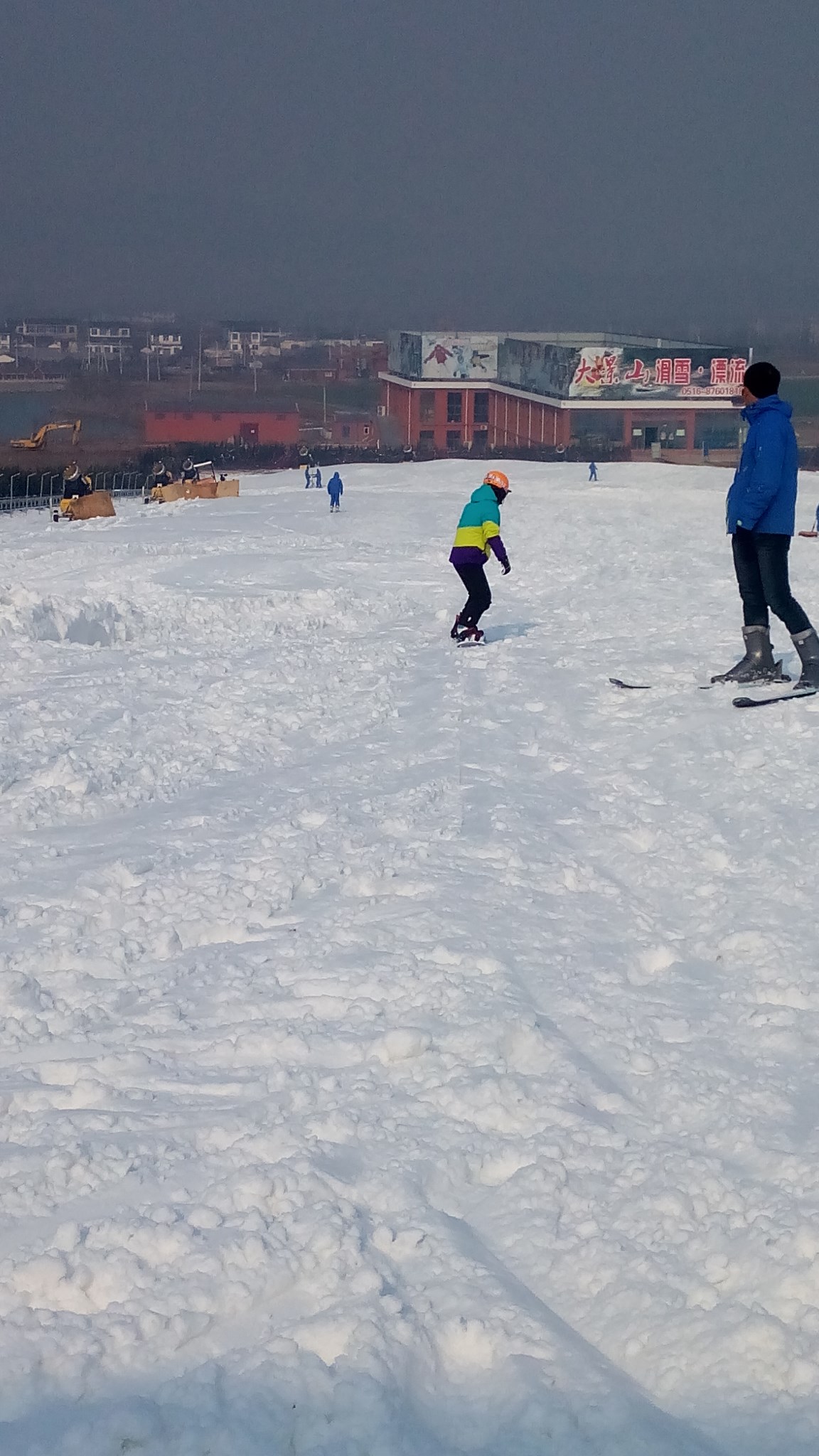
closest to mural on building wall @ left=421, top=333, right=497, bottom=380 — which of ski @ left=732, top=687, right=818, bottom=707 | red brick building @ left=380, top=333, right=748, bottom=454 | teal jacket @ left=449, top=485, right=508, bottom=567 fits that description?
red brick building @ left=380, top=333, right=748, bottom=454

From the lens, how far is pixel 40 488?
41281 millimetres

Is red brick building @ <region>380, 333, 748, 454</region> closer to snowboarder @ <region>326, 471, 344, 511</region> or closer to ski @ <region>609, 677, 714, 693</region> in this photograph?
snowboarder @ <region>326, 471, 344, 511</region>

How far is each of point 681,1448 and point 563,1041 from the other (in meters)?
1.44

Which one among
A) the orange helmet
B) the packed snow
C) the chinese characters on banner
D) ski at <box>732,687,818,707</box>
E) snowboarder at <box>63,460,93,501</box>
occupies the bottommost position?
the packed snow

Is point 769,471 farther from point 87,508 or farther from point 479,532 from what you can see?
point 87,508

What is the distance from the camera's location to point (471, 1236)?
2811 mm

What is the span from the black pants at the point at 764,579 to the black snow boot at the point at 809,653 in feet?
0.14

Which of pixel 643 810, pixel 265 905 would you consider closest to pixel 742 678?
pixel 643 810

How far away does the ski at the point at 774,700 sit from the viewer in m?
7.30

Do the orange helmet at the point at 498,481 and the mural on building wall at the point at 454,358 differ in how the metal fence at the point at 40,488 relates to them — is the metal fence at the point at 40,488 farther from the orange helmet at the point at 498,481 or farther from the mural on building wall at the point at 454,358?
the mural on building wall at the point at 454,358

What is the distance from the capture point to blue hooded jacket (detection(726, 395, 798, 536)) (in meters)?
7.18

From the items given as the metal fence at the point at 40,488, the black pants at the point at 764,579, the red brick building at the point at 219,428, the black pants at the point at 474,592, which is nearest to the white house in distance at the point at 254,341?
the red brick building at the point at 219,428

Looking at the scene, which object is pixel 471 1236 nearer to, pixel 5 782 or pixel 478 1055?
pixel 478 1055

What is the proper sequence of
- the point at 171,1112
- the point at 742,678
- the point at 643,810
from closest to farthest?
the point at 171,1112
the point at 643,810
the point at 742,678
